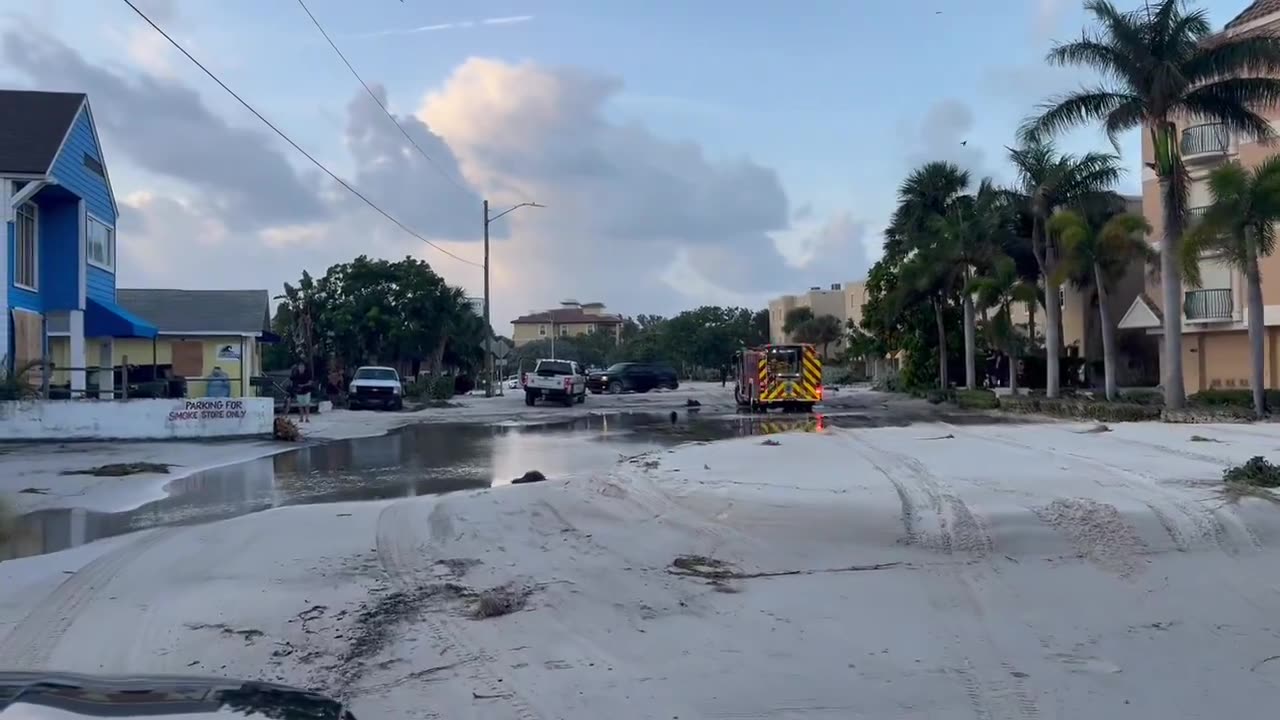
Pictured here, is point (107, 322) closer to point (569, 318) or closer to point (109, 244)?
point (109, 244)

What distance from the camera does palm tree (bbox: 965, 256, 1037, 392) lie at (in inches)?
1587

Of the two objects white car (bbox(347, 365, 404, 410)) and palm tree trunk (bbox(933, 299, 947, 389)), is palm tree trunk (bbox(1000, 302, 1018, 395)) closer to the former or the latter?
palm tree trunk (bbox(933, 299, 947, 389))

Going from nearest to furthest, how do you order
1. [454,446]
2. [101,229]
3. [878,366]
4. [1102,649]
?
1. [1102,649]
2. [454,446]
3. [101,229]
4. [878,366]

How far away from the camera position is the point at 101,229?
31.0 metres

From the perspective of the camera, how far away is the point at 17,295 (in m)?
26.4

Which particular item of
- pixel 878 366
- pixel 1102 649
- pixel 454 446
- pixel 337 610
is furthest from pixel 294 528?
pixel 878 366

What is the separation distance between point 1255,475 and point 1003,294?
3066 centimetres

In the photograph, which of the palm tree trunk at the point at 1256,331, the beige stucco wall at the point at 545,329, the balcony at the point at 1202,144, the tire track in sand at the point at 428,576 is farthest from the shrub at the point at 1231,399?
the beige stucco wall at the point at 545,329

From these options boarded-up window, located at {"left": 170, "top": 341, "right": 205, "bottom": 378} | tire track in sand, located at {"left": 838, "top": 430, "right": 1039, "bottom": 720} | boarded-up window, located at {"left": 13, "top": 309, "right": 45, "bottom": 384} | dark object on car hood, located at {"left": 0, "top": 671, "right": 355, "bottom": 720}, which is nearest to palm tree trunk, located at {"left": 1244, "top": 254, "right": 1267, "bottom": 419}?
tire track in sand, located at {"left": 838, "top": 430, "right": 1039, "bottom": 720}

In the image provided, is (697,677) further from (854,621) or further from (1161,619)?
(1161,619)

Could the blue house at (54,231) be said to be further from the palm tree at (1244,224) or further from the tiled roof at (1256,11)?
the tiled roof at (1256,11)

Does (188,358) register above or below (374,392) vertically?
above

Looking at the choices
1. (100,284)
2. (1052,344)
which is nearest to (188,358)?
(100,284)

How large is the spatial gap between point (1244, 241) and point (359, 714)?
25929 millimetres
